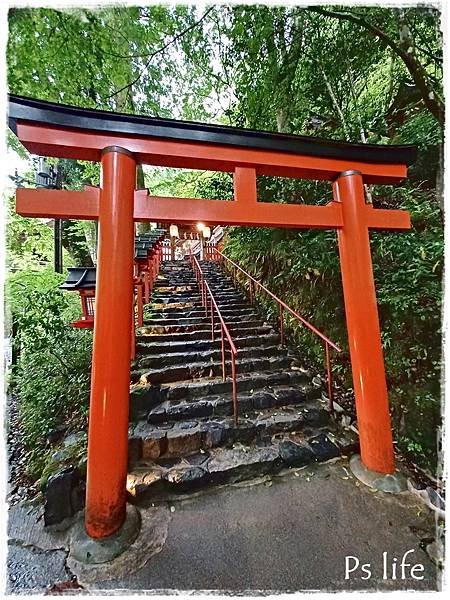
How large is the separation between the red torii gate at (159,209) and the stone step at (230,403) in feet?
3.48

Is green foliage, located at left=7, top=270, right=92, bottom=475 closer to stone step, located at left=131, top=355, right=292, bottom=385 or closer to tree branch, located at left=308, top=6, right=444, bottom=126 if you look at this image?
stone step, located at left=131, top=355, right=292, bottom=385

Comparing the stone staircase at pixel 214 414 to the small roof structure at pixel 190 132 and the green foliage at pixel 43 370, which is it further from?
the small roof structure at pixel 190 132

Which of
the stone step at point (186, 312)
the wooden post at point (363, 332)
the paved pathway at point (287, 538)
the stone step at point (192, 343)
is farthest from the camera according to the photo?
the stone step at point (186, 312)

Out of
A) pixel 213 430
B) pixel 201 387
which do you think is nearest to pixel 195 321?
pixel 201 387

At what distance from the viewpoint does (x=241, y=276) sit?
861 centimetres

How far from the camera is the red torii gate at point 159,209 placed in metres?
2.12

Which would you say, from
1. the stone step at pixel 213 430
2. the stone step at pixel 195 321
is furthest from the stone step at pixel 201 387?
the stone step at pixel 195 321

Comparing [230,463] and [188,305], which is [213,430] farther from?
[188,305]

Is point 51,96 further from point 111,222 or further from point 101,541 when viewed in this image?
point 101,541

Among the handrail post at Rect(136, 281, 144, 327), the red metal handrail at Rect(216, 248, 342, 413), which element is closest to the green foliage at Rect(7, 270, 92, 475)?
the handrail post at Rect(136, 281, 144, 327)

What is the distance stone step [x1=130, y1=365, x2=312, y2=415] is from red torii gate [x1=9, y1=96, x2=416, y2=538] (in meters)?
1.26

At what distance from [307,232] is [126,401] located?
14.2ft

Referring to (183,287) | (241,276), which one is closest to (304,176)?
(241,276)

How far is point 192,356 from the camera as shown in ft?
14.5
